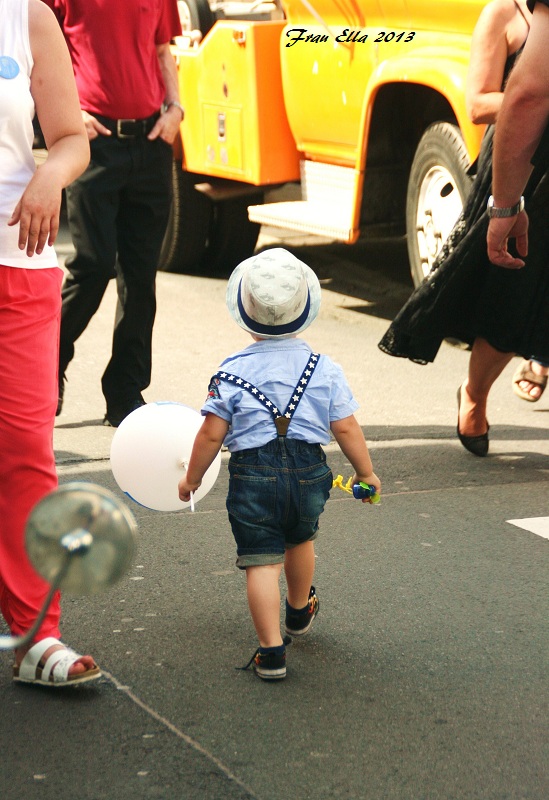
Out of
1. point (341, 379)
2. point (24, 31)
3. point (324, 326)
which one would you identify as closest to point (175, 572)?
point (341, 379)

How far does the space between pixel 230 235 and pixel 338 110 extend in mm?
1944

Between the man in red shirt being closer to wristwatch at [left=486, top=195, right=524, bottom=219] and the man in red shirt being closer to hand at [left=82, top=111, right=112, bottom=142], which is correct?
hand at [left=82, top=111, right=112, bottom=142]

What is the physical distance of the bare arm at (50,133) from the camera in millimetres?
3164

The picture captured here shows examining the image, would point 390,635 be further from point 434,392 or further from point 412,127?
point 412,127

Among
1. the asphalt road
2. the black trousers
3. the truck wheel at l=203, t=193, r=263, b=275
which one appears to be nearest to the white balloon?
the asphalt road

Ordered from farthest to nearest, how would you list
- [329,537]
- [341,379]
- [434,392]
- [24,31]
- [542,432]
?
[434,392]
[542,432]
[329,537]
[341,379]
[24,31]

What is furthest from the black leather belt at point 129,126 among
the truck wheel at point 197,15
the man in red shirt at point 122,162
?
the truck wheel at point 197,15

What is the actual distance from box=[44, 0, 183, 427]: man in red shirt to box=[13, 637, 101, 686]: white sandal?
7.85 feet

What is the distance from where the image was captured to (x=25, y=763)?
2961 millimetres

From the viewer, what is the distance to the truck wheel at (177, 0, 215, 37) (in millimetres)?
8516

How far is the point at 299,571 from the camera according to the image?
3549 mm

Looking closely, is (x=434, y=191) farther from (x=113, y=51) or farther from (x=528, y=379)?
(x=113, y=51)

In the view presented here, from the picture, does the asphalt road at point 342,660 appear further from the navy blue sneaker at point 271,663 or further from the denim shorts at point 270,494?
the denim shorts at point 270,494

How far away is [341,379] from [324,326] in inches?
173
